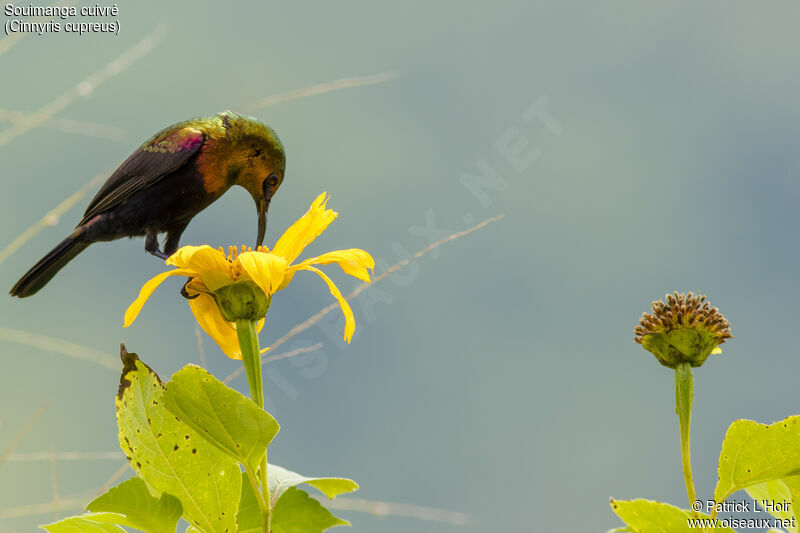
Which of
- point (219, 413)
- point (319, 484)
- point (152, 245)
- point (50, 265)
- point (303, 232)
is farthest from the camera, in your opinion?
point (50, 265)

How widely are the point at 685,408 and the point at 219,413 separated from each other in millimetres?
499

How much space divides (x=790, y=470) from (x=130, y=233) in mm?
2290

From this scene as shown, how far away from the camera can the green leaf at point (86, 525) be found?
79 centimetres

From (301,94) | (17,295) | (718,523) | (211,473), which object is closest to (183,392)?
(211,473)

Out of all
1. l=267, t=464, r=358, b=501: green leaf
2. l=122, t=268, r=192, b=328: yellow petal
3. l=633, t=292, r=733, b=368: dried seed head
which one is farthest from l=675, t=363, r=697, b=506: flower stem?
l=122, t=268, r=192, b=328: yellow petal

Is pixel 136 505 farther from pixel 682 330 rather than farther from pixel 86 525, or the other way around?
pixel 682 330

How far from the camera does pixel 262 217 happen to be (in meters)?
2.86

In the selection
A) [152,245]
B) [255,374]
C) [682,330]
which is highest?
[152,245]

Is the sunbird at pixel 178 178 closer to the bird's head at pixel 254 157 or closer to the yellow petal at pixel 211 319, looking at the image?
the bird's head at pixel 254 157

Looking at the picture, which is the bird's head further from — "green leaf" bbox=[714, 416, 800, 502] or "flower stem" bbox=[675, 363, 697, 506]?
"green leaf" bbox=[714, 416, 800, 502]

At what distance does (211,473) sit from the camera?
31.0 inches

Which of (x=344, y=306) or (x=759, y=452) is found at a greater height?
(x=344, y=306)

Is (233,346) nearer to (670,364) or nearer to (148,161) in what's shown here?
(670,364)

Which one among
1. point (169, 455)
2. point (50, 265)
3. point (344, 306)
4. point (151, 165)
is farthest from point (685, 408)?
point (50, 265)
